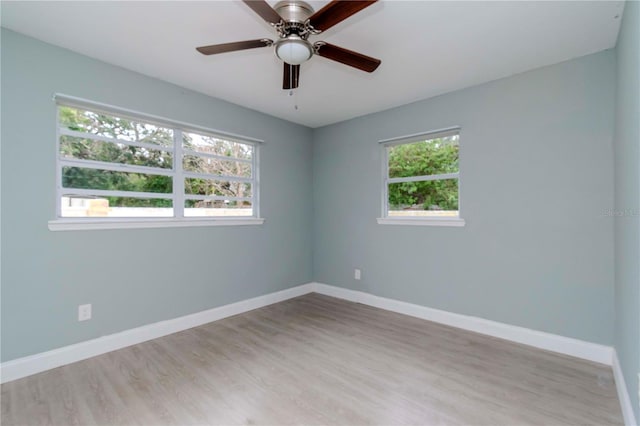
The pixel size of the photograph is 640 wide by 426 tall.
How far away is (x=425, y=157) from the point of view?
132 inches

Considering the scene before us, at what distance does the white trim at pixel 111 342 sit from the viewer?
2074 mm

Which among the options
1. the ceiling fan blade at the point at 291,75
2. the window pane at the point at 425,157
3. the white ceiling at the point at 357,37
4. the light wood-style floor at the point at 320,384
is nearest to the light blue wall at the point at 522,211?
the window pane at the point at 425,157

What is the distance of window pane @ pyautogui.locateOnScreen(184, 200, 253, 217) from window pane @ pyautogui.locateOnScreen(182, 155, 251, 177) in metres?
0.33

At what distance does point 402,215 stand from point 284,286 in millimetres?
1821

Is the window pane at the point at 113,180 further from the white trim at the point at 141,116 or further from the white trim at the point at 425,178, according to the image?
the white trim at the point at 425,178

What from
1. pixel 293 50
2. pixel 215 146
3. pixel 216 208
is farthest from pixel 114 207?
pixel 293 50

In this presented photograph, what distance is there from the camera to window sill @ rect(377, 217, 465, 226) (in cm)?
304

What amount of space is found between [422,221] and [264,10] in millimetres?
2547

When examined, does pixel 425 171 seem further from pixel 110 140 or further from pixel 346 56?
pixel 110 140

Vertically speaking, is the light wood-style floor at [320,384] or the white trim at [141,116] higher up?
the white trim at [141,116]

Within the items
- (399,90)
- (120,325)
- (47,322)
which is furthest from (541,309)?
(47,322)

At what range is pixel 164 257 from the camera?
9.35 feet

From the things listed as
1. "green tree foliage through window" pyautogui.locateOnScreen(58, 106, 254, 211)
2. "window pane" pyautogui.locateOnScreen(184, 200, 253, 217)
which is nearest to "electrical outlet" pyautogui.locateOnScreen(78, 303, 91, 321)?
"green tree foliage through window" pyautogui.locateOnScreen(58, 106, 254, 211)

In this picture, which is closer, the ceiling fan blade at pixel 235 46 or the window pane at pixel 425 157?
the ceiling fan blade at pixel 235 46
